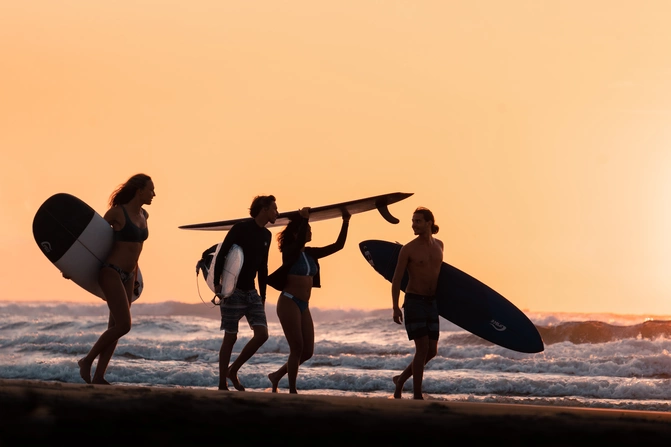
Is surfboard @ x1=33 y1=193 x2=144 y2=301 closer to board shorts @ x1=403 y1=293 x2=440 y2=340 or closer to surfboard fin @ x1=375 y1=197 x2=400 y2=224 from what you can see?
board shorts @ x1=403 y1=293 x2=440 y2=340

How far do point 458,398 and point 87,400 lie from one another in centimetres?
1044

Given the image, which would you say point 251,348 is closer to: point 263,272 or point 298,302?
point 298,302

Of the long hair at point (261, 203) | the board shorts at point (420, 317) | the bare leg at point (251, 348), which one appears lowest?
the bare leg at point (251, 348)

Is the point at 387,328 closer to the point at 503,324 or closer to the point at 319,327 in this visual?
the point at 319,327

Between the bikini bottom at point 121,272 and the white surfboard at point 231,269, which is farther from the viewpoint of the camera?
the white surfboard at point 231,269

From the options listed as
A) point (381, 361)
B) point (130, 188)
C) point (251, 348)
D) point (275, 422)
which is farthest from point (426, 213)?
point (381, 361)

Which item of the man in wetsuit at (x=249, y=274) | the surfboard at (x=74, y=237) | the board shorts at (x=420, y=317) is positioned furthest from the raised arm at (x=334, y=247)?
the surfboard at (x=74, y=237)

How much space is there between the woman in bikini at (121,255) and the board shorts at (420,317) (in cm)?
257

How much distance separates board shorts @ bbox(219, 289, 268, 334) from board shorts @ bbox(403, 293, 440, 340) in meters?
1.37

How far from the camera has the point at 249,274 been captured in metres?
9.20

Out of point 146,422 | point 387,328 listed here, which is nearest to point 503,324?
point 146,422

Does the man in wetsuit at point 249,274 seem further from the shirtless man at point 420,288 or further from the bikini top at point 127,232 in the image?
the shirtless man at point 420,288

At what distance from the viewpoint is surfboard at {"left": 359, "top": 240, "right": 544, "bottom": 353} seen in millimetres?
11094

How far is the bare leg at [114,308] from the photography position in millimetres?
8219
